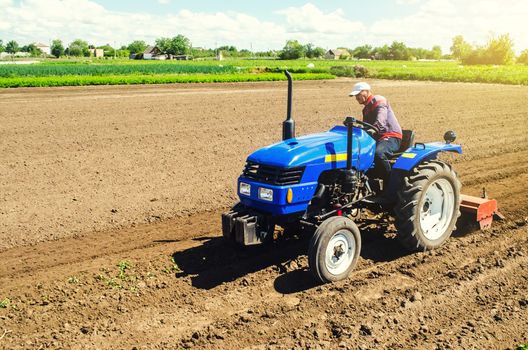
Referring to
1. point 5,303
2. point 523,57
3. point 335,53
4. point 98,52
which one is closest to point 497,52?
point 523,57

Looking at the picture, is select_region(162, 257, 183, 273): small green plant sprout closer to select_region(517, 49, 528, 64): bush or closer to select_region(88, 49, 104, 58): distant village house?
select_region(517, 49, 528, 64): bush

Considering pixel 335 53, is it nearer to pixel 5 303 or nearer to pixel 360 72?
pixel 360 72

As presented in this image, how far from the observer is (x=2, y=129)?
553 inches

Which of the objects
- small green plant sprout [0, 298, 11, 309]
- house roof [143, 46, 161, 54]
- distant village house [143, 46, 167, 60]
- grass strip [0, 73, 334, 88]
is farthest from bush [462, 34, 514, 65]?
small green plant sprout [0, 298, 11, 309]

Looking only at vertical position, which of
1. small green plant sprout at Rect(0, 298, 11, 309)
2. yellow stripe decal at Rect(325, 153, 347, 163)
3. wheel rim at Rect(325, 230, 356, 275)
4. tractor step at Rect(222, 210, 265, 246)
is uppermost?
yellow stripe decal at Rect(325, 153, 347, 163)

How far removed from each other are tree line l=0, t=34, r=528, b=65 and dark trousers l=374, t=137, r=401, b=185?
6422cm

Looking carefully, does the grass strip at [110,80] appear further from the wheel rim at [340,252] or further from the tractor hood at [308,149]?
the wheel rim at [340,252]

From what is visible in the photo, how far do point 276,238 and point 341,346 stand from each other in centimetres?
209

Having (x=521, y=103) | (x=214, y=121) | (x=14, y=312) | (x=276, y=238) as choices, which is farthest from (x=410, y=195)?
(x=521, y=103)

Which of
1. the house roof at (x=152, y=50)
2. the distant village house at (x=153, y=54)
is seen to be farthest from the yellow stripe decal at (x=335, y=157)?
the house roof at (x=152, y=50)

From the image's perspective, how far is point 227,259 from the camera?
5.70 m

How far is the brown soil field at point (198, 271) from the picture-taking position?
419 centimetres

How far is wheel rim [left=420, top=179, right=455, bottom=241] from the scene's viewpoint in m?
5.96

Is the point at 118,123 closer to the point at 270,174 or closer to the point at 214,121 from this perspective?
the point at 214,121
